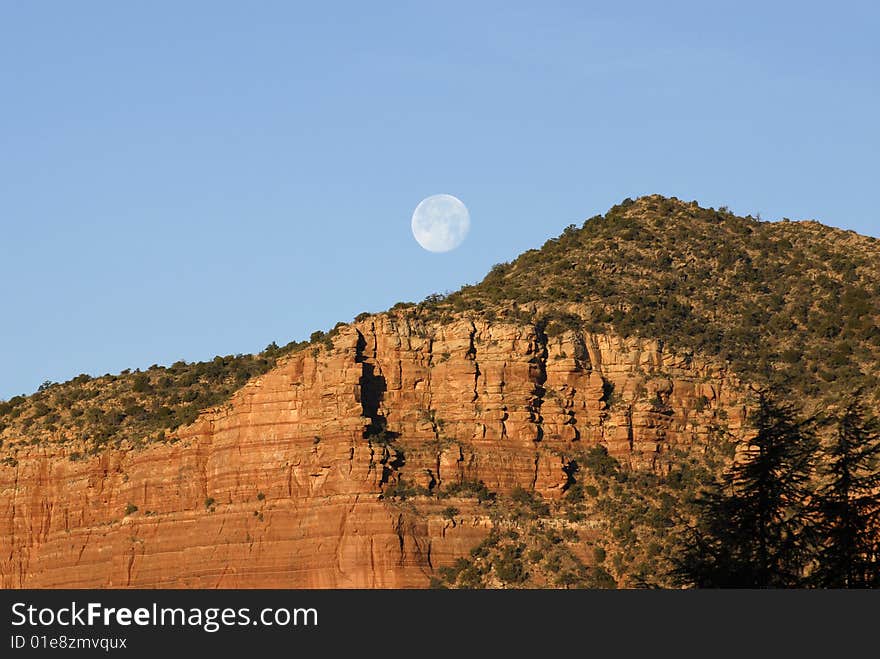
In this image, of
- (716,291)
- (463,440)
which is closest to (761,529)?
(463,440)

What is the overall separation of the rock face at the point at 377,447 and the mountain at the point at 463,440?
13cm

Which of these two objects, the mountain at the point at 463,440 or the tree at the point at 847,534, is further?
the mountain at the point at 463,440

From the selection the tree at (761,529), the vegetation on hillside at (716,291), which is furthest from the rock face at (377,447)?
the tree at (761,529)

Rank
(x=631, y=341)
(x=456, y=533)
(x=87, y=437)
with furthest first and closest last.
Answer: (x=87, y=437), (x=631, y=341), (x=456, y=533)

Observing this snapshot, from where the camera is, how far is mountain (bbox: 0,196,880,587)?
127 m

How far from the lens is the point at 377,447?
129375 mm

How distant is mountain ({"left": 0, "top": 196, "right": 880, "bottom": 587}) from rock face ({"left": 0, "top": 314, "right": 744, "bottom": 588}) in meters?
0.13

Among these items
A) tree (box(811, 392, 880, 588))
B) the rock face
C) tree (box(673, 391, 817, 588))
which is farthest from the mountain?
tree (box(811, 392, 880, 588))

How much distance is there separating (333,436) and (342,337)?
7.12m

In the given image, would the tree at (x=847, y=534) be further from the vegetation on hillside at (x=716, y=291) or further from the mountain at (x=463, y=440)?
the vegetation on hillside at (x=716, y=291)

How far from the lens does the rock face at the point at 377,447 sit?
128 metres

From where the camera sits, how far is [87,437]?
147625 mm
